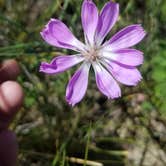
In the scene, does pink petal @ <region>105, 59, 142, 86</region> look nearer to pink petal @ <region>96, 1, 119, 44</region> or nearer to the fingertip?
pink petal @ <region>96, 1, 119, 44</region>

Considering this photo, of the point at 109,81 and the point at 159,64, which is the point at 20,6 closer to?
the point at 159,64

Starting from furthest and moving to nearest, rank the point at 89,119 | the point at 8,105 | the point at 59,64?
1. the point at 89,119
2. the point at 8,105
3. the point at 59,64

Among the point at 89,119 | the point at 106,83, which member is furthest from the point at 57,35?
the point at 89,119

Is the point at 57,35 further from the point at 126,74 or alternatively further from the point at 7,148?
the point at 7,148

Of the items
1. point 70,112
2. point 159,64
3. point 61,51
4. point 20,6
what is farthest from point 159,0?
point 20,6

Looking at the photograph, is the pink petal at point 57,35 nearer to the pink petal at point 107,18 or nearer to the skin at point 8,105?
the pink petal at point 107,18
